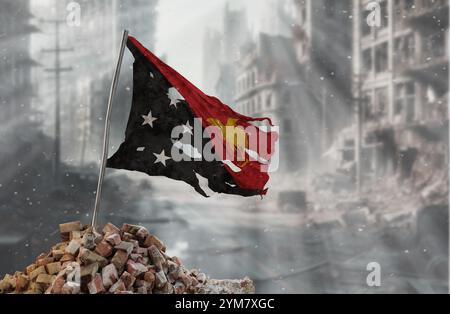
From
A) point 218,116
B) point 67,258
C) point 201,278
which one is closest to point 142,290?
point 67,258

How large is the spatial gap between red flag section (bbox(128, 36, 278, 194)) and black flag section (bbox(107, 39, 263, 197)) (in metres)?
0.05

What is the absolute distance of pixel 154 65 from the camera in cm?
459

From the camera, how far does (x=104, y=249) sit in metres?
4.17

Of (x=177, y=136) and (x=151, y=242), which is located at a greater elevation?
(x=177, y=136)

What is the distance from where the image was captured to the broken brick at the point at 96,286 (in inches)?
156

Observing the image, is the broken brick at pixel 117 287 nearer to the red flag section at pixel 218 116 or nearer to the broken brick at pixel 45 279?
the broken brick at pixel 45 279

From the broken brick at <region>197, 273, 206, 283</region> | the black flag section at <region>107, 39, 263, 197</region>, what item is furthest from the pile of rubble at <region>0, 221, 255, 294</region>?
the black flag section at <region>107, 39, 263, 197</region>

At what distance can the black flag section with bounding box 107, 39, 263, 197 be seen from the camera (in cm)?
452

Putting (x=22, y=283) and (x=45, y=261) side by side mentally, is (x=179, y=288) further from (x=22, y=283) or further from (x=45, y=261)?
(x=22, y=283)

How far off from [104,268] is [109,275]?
0.26 ft

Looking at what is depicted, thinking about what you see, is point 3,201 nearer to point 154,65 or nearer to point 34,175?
point 34,175

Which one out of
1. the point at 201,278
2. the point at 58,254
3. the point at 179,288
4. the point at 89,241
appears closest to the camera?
the point at 89,241

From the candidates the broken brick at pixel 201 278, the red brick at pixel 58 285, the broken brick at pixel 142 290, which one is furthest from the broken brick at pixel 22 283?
the broken brick at pixel 201 278
